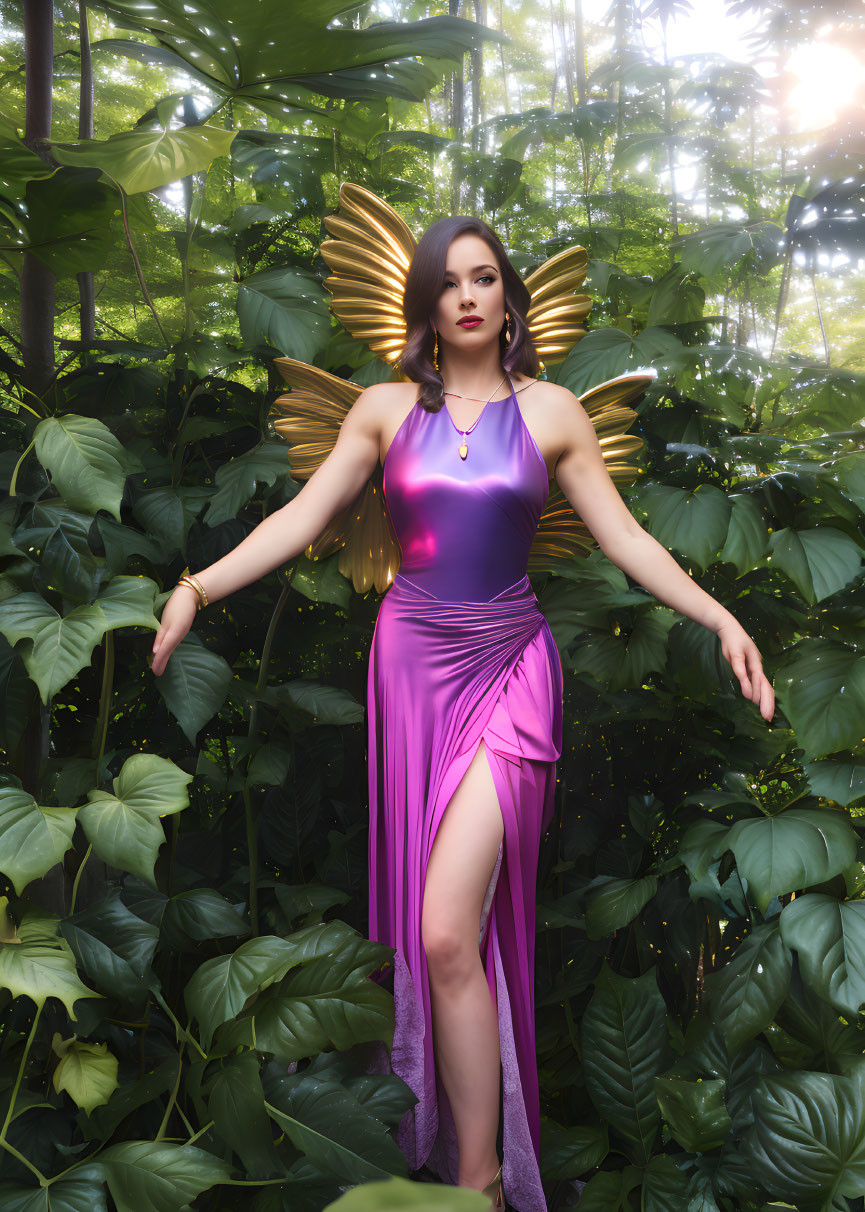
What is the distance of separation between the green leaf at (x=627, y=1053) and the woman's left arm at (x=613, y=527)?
1.68 ft

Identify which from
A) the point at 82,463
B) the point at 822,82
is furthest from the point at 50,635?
the point at 822,82

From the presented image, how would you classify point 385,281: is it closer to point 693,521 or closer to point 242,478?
point 242,478

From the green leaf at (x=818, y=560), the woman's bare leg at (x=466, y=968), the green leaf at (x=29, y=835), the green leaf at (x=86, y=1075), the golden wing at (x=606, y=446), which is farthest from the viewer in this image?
the golden wing at (x=606, y=446)

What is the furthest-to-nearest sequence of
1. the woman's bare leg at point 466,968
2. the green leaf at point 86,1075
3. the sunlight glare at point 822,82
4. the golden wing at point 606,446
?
the sunlight glare at point 822,82 → the golden wing at point 606,446 → the woman's bare leg at point 466,968 → the green leaf at point 86,1075

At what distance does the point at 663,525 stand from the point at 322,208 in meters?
0.95

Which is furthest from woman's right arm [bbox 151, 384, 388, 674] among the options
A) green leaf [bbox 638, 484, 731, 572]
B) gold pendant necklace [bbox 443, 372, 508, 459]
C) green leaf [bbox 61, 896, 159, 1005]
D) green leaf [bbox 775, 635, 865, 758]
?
green leaf [bbox 775, 635, 865, 758]

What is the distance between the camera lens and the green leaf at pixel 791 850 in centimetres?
115

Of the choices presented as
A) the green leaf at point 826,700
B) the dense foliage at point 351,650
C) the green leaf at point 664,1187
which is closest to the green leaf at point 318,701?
the dense foliage at point 351,650

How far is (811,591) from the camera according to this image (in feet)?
4.14

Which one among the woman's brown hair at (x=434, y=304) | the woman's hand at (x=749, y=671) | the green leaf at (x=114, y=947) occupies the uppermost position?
the woman's brown hair at (x=434, y=304)

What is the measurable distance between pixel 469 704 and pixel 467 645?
0.27 ft

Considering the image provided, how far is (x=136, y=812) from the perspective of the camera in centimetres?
101

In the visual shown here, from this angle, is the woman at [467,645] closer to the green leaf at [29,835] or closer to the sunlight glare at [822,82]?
the green leaf at [29,835]

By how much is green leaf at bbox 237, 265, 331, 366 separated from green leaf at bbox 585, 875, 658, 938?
987 millimetres
